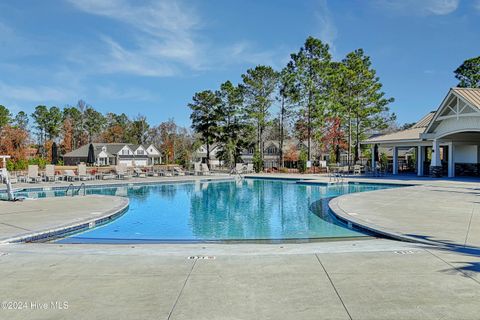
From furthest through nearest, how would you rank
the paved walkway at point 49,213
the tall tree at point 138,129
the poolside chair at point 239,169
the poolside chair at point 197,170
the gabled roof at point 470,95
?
the tall tree at point 138,129, the poolside chair at point 239,169, the poolside chair at point 197,170, the gabled roof at point 470,95, the paved walkway at point 49,213

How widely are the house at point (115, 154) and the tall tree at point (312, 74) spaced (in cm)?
3003

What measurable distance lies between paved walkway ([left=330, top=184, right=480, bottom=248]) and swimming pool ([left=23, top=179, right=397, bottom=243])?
66 centimetres

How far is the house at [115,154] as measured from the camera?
54.2 meters

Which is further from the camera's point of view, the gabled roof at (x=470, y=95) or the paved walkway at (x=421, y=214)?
the gabled roof at (x=470, y=95)

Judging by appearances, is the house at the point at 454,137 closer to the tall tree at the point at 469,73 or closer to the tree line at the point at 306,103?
the tree line at the point at 306,103

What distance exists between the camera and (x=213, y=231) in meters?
9.37

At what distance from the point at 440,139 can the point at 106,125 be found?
59.4m

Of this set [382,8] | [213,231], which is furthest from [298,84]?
[213,231]

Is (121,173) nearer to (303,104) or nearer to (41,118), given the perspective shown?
(303,104)

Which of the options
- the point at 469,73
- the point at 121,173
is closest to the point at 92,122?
the point at 121,173

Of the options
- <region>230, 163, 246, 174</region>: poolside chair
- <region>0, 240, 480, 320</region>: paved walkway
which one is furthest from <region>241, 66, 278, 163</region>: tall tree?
<region>0, 240, 480, 320</region>: paved walkway

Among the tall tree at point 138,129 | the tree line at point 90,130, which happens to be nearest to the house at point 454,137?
the tree line at point 90,130

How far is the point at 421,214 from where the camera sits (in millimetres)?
9094

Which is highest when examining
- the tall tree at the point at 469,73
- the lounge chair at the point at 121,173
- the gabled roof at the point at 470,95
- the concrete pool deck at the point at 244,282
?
the tall tree at the point at 469,73
